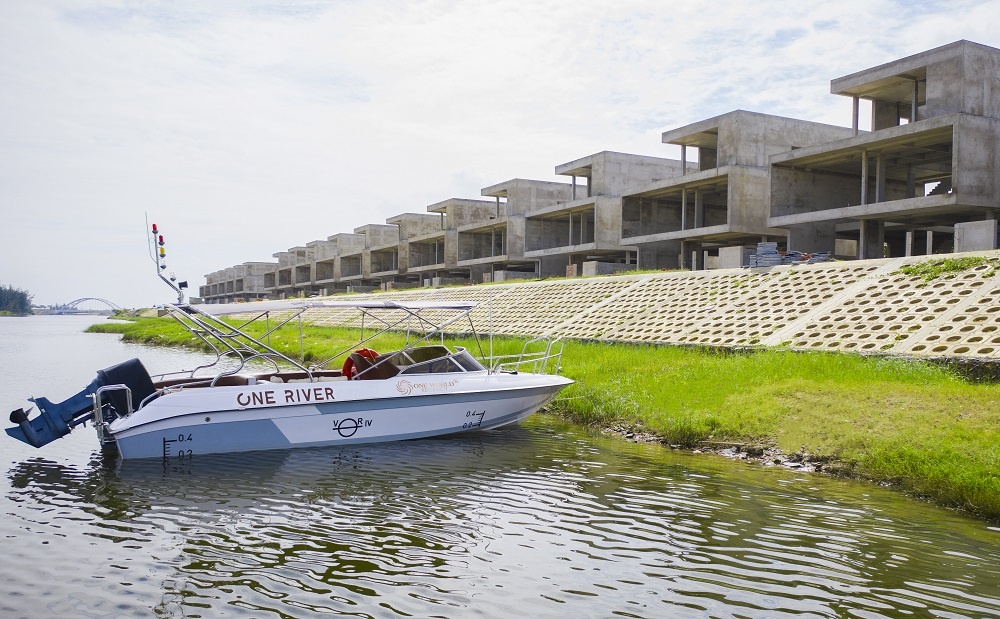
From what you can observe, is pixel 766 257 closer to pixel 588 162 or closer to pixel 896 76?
pixel 896 76

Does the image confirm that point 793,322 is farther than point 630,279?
No

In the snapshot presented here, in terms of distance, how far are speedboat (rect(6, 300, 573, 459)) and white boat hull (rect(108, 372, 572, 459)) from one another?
0.02 meters

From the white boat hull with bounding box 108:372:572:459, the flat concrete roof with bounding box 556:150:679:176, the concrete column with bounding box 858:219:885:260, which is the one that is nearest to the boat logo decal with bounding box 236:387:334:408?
the white boat hull with bounding box 108:372:572:459

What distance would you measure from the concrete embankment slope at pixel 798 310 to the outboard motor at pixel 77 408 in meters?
6.53

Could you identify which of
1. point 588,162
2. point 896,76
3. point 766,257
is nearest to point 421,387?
point 766,257

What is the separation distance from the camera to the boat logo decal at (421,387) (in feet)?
47.2

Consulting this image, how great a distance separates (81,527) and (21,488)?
2782 mm

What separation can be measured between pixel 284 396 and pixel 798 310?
1536 cm

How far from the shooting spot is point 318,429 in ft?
45.1

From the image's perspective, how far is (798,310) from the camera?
22109mm

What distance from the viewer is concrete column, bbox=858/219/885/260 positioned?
36219 mm

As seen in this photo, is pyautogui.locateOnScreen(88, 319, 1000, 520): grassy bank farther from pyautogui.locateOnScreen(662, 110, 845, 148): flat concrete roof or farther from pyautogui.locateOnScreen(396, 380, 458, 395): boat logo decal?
pyautogui.locateOnScreen(662, 110, 845, 148): flat concrete roof

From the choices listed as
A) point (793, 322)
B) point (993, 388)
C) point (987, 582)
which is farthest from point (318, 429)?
point (793, 322)

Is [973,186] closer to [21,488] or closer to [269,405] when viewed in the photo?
[269,405]
